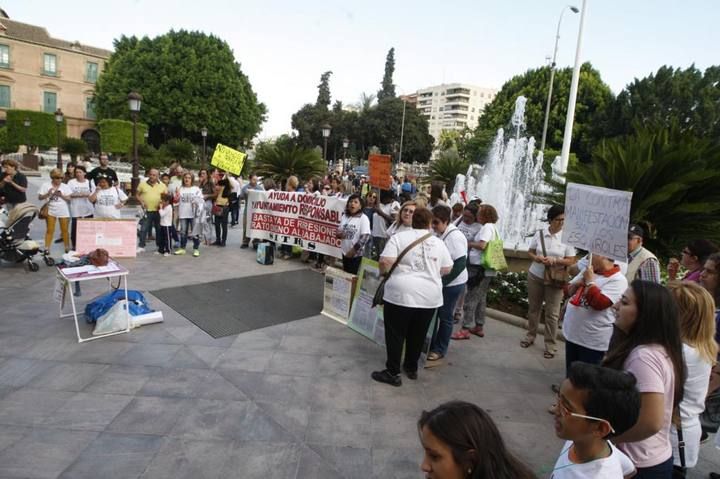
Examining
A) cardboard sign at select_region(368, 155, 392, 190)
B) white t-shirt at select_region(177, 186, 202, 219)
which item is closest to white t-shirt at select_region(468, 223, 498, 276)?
cardboard sign at select_region(368, 155, 392, 190)

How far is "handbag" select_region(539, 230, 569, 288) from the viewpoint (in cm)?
502

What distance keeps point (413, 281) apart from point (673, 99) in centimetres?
3973

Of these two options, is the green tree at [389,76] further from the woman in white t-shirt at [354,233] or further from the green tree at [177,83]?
the woman in white t-shirt at [354,233]

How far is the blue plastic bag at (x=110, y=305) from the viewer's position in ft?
17.9

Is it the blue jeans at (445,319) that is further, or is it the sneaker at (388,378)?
the blue jeans at (445,319)

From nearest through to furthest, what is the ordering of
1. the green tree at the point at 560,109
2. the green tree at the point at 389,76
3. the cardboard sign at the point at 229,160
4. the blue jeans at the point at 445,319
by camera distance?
the blue jeans at the point at 445,319 → the cardboard sign at the point at 229,160 → the green tree at the point at 560,109 → the green tree at the point at 389,76

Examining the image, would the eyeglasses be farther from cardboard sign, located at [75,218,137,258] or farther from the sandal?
cardboard sign, located at [75,218,137,258]

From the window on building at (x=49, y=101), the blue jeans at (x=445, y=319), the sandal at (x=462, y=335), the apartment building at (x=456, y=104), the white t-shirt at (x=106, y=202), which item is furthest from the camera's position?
the apartment building at (x=456, y=104)

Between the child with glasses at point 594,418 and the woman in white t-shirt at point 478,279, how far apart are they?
3.92 meters

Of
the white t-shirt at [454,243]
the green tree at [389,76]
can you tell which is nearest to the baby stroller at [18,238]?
the white t-shirt at [454,243]

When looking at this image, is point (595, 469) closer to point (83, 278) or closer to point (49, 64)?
point (83, 278)

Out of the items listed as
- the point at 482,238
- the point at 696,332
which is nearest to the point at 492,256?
the point at 482,238

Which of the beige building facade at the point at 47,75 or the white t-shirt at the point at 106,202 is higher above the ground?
the beige building facade at the point at 47,75

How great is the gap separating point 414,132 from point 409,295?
5698cm
